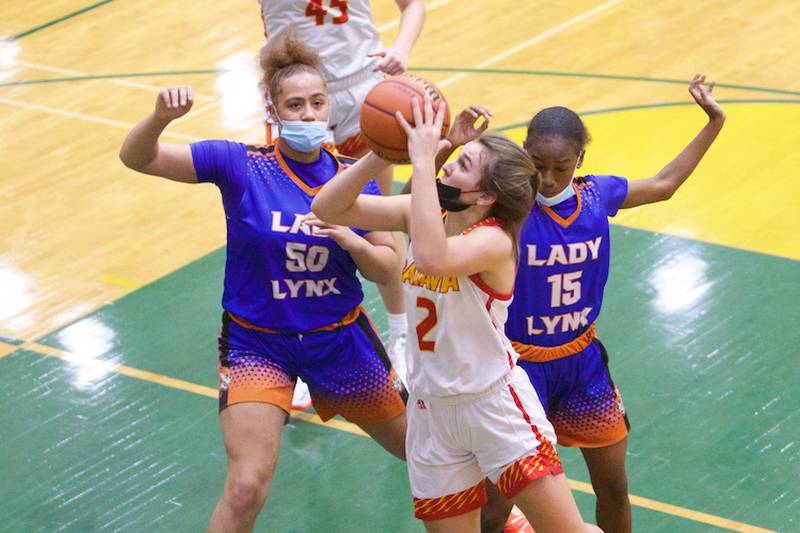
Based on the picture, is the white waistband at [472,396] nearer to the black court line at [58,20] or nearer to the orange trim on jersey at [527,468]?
the orange trim on jersey at [527,468]

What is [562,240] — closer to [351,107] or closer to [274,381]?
[274,381]

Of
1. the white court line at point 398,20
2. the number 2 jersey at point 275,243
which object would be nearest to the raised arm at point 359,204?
the number 2 jersey at point 275,243

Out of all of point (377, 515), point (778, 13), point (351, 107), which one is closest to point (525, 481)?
point (377, 515)

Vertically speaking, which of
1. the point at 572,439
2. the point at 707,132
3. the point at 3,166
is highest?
the point at 707,132

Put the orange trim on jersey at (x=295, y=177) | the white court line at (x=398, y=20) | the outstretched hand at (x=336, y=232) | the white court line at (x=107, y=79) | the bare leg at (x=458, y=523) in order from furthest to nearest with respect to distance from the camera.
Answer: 1. the white court line at (x=398, y=20)
2. the white court line at (x=107, y=79)
3. the orange trim on jersey at (x=295, y=177)
4. the outstretched hand at (x=336, y=232)
5. the bare leg at (x=458, y=523)

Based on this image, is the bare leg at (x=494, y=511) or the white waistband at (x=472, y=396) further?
the bare leg at (x=494, y=511)

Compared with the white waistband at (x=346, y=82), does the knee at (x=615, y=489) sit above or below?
below

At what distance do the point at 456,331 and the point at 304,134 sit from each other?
136 centimetres

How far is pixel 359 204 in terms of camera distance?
5.43 metres

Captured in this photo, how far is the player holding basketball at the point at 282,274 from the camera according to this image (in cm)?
609

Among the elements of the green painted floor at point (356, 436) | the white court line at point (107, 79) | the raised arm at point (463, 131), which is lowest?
the white court line at point (107, 79)

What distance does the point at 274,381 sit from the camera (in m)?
6.22

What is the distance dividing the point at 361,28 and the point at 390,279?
2.74 meters

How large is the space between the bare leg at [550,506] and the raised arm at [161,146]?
6.75ft
